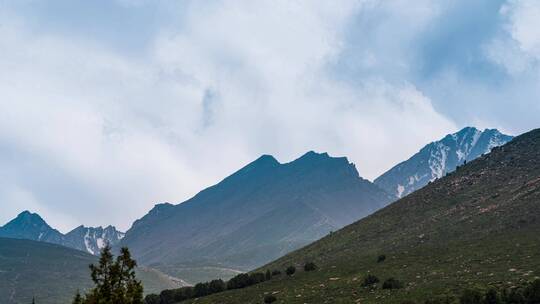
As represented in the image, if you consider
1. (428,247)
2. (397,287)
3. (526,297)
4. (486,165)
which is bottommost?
(526,297)

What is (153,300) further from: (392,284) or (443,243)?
(443,243)

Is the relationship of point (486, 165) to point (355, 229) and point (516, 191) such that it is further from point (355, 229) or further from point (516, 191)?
point (355, 229)

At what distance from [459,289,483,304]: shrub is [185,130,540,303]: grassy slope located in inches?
169

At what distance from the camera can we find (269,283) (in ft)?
197

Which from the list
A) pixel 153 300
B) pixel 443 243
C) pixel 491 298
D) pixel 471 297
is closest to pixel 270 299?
pixel 471 297

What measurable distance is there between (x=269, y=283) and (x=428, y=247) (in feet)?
64.1

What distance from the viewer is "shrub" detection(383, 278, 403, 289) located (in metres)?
41.8

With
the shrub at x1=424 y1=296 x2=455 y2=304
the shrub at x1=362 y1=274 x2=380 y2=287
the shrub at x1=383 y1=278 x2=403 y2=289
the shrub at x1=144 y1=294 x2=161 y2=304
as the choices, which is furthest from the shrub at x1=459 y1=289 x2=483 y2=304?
the shrub at x1=144 y1=294 x2=161 y2=304

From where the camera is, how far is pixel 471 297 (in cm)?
3170

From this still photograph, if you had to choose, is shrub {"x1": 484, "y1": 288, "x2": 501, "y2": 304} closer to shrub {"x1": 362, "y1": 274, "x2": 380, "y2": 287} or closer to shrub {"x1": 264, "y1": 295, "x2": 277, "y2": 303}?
shrub {"x1": 362, "y1": 274, "x2": 380, "y2": 287}

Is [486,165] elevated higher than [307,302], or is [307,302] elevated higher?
[486,165]

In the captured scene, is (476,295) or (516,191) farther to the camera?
(516,191)

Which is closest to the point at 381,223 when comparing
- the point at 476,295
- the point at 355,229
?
the point at 355,229

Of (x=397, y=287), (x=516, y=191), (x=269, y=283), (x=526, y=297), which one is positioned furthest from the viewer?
(x=516, y=191)
